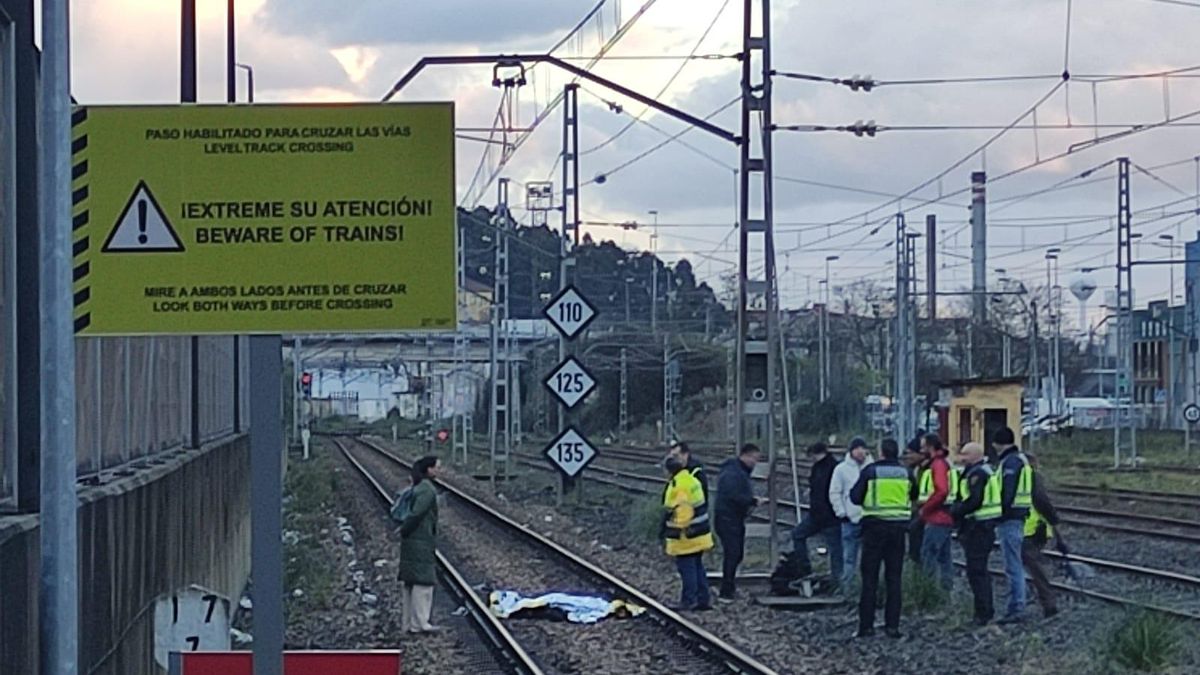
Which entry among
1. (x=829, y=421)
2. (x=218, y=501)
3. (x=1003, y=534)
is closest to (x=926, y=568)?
(x=1003, y=534)

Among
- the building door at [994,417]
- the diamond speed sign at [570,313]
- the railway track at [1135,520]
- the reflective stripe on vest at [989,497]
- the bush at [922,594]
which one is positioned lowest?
the railway track at [1135,520]

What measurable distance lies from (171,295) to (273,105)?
721 millimetres

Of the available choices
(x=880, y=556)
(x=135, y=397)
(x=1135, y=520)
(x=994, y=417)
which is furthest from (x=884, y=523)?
(x=994, y=417)

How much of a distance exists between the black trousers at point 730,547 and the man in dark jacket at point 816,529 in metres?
0.48

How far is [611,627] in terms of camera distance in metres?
20.3

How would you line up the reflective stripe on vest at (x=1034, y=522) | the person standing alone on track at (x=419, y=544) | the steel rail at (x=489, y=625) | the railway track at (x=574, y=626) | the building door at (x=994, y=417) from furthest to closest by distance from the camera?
the building door at (x=994, y=417)
the reflective stripe on vest at (x=1034, y=522)
the person standing alone on track at (x=419, y=544)
the railway track at (x=574, y=626)
the steel rail at (x=489, y=625)

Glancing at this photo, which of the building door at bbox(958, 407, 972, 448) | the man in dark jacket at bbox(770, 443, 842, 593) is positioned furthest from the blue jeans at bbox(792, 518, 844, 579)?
the building door at bbox(958, 407, 972, 448)

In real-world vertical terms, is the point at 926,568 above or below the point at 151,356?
→ below

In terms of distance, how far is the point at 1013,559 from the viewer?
19641 mm

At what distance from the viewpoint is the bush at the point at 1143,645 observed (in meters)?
16.6

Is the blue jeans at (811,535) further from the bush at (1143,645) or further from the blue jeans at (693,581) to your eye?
the bush at (1143,645)

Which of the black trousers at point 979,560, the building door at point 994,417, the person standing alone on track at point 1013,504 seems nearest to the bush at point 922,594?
the black trousers at point 979,560

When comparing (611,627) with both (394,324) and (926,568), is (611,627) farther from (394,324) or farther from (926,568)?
(394,324)

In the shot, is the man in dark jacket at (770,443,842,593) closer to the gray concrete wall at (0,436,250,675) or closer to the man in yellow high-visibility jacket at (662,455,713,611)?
the man in yellow high-visibility jacket at (662,455,713,611)
